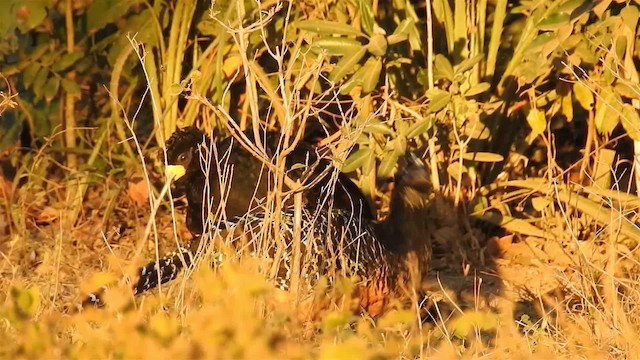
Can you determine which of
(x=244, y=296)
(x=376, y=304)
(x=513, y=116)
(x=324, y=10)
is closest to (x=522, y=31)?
(x=513, y=116)

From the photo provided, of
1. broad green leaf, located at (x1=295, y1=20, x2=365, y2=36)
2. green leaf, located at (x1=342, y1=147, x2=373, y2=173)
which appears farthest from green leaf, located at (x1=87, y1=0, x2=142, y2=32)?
green leaf, located at (x1=342, y1=147, x2=373, y2=173)

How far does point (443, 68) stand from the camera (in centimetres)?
541

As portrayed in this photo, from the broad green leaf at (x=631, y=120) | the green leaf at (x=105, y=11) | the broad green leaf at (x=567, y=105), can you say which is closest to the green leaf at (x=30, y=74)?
the green leaf at (x=105, y=11)

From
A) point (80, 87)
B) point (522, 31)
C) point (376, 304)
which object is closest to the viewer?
point (376, 304)

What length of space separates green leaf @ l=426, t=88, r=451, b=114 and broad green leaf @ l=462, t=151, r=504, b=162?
0.34 m

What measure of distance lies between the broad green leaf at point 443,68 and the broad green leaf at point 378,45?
0.32 meters

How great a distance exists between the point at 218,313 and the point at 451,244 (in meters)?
3.12

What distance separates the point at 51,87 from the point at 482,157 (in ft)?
6.29

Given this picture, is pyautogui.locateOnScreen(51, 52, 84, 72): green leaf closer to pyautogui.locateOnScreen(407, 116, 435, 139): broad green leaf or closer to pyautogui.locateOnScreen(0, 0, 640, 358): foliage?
pyautogui.locateOnScreen(0, 0, 640, 358): foliage

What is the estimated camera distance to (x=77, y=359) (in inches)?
115

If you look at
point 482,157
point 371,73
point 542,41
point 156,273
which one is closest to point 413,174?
point 482,157

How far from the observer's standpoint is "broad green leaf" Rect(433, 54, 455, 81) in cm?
541

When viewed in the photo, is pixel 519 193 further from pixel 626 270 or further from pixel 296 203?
pixel 296 203

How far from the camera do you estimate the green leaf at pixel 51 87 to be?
6.08 m
